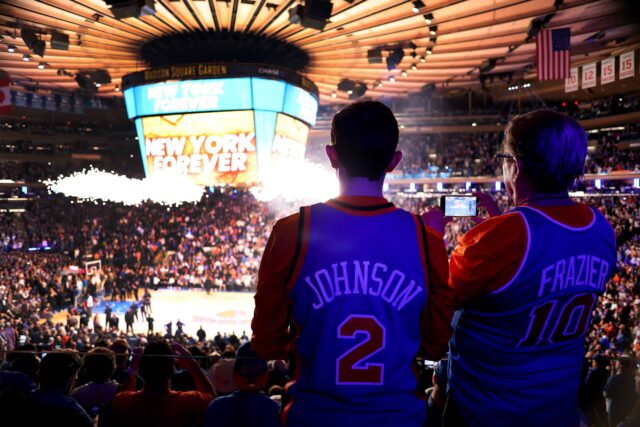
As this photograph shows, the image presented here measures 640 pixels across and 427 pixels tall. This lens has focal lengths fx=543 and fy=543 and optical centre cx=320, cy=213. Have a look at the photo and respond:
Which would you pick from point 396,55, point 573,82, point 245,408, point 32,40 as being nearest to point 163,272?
point 32,40

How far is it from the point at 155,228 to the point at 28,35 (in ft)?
60.5

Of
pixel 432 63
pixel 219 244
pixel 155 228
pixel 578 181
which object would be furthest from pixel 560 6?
pixel 155 228

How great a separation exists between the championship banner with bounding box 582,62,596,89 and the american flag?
10.9 meters

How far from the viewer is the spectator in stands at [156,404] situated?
3020mm

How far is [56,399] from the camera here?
294cm

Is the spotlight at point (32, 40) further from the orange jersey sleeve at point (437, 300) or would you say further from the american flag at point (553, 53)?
the orange jersey sleeve at point (437, 300)

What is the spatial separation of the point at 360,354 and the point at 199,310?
20.7 metres

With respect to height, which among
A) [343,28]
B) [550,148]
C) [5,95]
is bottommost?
[550,148]

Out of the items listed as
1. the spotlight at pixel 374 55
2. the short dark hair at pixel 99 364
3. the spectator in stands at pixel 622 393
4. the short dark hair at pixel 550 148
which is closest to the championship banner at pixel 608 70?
the spotlight at pixel 374 55

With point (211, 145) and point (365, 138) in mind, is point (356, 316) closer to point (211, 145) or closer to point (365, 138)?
point (365, 138)

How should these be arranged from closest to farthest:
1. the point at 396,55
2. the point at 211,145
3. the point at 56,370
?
1. the point at 56,370
2. the point at 211,145
3. the point at 396,55

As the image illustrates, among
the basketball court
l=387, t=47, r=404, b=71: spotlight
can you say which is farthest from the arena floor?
l=387, t=47, r=404, b=71: spotlight

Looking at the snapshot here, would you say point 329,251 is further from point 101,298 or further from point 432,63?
point 101,298

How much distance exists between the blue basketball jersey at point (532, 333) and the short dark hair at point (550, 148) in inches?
6.9
